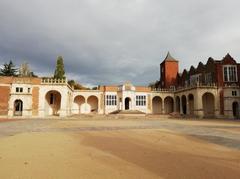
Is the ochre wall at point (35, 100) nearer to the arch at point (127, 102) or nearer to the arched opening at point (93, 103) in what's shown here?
the arched opening at point (93, 103)

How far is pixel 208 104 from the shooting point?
41281 millimetres

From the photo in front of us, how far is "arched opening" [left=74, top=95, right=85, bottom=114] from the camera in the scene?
4625 centimetres

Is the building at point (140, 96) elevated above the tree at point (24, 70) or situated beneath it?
situated beneath

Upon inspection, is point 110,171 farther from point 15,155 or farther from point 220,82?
point 220,82

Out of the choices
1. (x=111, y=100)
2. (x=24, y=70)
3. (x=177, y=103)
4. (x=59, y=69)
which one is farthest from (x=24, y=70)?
(x=177, y=103)

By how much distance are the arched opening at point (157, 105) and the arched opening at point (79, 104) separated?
56.0 ft

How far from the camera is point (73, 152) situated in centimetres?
745

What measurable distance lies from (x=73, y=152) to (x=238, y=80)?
40968 mm

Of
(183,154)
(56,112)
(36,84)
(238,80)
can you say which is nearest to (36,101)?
(36,84)

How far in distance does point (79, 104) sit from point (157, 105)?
1895cm

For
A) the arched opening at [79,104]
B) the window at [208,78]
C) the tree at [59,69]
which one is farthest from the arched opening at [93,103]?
the window at [208,78]

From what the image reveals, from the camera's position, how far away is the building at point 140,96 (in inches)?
1448

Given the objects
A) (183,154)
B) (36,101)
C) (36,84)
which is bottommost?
(183,154)

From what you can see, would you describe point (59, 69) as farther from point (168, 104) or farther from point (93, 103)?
point (168, 104)
